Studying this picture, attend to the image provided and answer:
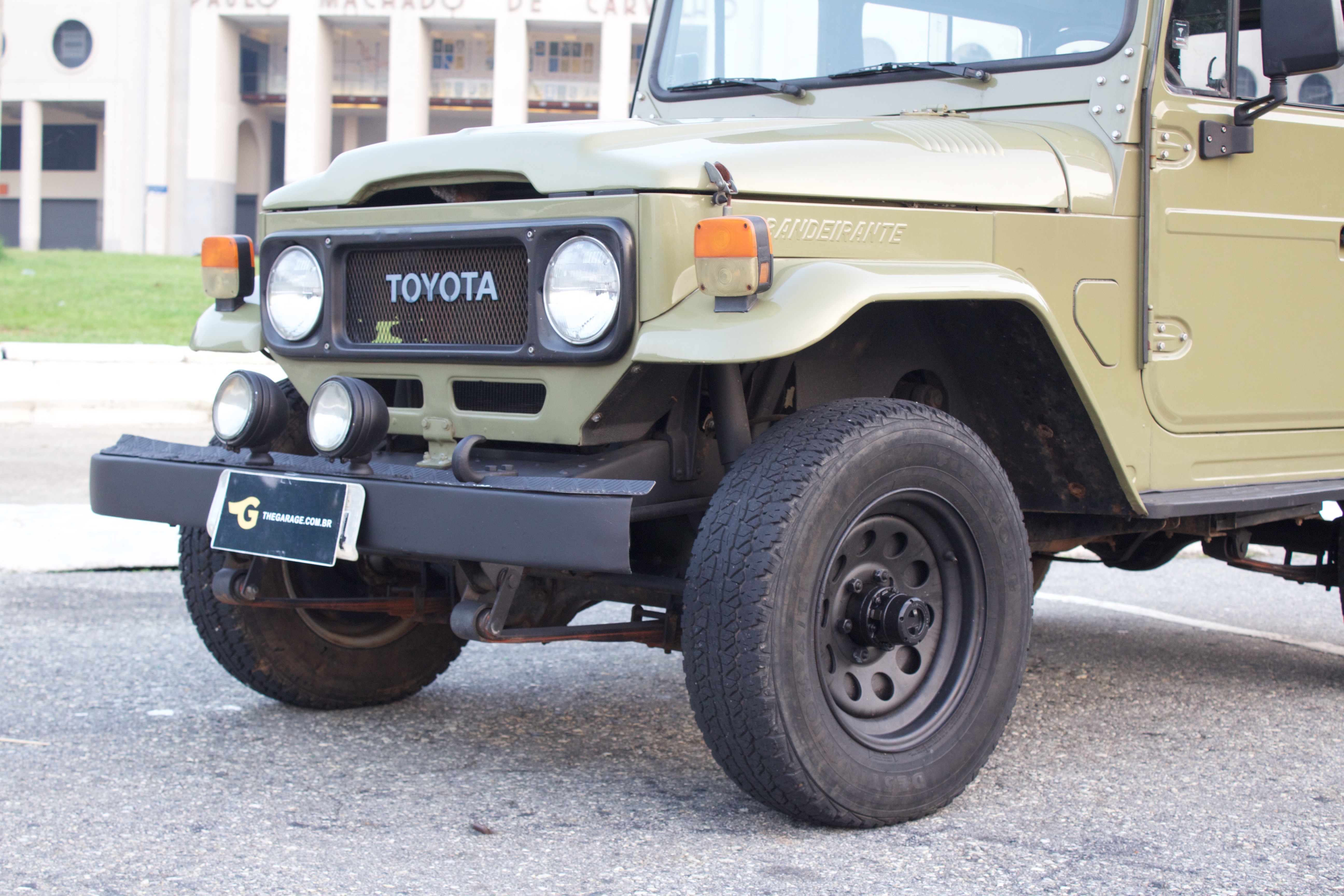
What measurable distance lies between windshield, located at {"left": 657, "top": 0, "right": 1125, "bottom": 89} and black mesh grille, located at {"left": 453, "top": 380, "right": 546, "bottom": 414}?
149 centimetres

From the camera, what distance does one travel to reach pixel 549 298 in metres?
2.96

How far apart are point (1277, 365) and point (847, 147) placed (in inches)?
60.6

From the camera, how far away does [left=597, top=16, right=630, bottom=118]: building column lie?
141ft

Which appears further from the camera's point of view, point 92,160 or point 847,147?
point 92,160

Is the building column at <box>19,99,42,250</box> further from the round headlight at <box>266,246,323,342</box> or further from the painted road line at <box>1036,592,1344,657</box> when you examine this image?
the round headlight at <box>266,246,323,342</box>

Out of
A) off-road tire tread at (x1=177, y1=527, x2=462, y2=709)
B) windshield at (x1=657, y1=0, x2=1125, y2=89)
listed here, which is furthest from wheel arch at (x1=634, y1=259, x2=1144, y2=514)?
off-road tire tread at (x1=177, y1=527, x2=462, y2=709)

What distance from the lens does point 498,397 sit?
3.20 m

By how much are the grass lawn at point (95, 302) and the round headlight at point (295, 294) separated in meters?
12.5

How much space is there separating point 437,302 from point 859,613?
1.18 metres

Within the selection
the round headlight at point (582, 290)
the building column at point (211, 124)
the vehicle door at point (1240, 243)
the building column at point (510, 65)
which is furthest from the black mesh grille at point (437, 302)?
the building column at point (211, 124)

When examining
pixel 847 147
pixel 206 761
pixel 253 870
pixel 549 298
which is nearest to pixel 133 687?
pixel 206 761

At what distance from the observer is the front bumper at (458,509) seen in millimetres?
2695

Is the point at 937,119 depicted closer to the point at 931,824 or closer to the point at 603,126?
the point at 603,126

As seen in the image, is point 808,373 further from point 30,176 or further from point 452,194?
point 30,176
